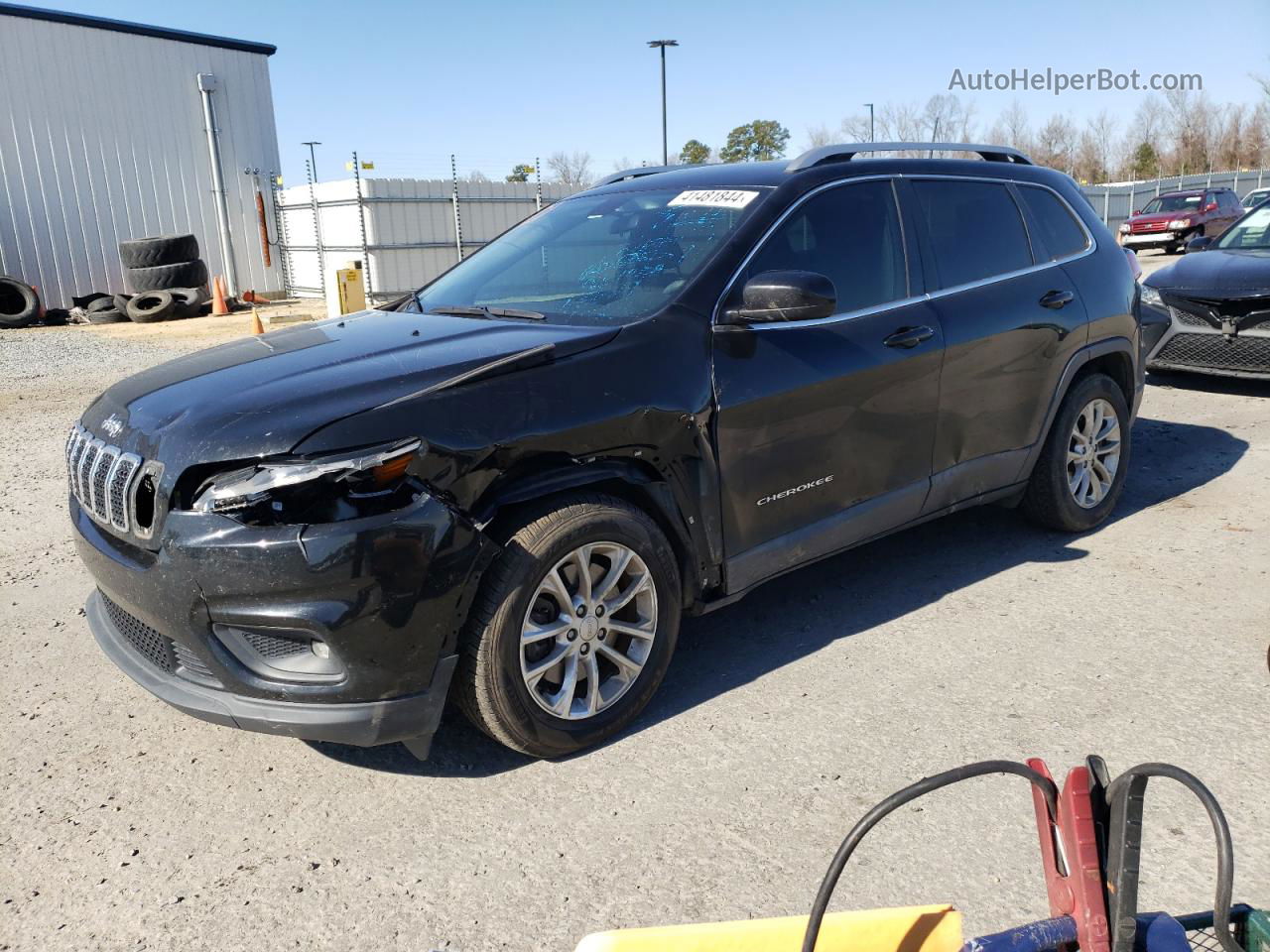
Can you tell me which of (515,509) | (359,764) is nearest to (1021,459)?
(515,509)

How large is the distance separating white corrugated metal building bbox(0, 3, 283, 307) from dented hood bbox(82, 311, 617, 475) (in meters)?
19.4

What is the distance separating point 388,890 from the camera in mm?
2637

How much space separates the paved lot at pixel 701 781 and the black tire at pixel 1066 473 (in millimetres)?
346

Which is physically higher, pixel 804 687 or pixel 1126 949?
pixel 1126 949

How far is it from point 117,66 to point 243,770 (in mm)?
21507

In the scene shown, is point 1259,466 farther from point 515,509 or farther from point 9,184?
point 9,184

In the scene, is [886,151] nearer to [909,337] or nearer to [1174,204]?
[909,337]

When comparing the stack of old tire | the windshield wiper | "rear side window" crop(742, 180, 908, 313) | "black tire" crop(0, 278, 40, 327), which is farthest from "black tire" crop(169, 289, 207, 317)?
"rear side window" crop(742, 180, 908, 313)

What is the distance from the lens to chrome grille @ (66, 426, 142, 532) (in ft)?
9.60

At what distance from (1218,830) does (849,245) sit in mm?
2887

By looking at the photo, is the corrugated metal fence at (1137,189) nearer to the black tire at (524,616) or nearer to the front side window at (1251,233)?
the front side window at (1251,233)

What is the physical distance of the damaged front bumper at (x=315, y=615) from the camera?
268 centimetres

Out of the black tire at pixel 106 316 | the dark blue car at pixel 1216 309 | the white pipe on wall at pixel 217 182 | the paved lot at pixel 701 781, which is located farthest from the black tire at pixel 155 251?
the dark blue car at pixel 1216 309

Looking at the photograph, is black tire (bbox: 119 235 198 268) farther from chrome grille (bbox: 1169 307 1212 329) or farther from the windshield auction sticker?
the windshield auction sticker
